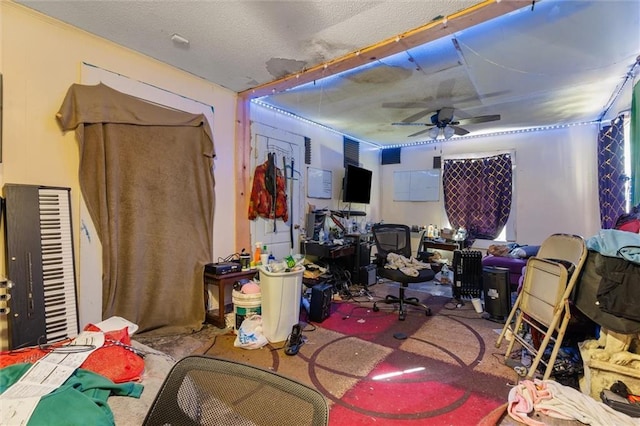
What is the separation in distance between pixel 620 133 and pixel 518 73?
6.81ft

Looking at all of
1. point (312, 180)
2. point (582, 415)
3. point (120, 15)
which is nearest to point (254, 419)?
point (582, 415)

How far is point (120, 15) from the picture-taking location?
83.0 inches

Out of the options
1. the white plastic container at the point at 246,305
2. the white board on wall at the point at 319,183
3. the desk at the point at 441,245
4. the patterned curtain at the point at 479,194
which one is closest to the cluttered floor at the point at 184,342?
the white plastic container at the point at 246,305

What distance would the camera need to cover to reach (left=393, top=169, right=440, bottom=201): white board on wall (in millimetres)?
5910

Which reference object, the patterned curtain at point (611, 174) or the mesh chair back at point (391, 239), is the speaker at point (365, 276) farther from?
the patterned curtain at point (611, 174)

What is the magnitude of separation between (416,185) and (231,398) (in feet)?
19.3

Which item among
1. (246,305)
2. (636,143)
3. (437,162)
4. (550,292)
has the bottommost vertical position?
(246,305)

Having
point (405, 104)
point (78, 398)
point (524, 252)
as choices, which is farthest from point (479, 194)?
point (78, 398)

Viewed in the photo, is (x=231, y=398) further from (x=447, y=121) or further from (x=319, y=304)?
(x=447, y=121)

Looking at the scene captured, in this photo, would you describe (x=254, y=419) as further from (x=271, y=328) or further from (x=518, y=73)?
(x=518, y=73)

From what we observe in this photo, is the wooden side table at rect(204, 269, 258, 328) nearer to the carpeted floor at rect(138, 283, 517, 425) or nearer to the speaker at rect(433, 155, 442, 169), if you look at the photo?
the carpeted floor at rect(138, 283, 517, 425)

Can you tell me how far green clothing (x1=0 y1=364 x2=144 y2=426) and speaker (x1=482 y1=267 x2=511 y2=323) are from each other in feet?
10.9

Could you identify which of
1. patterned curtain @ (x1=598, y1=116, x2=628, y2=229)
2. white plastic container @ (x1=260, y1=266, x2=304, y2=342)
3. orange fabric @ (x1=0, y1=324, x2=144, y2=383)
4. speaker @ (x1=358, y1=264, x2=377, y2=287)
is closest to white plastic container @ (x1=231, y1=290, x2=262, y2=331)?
white plastic container @ (x1=260, y1=266, x2=304, y2=342)

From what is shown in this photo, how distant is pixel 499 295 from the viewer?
3.22 metres
